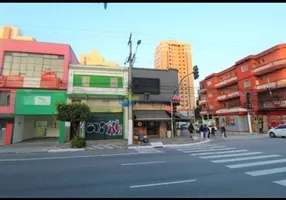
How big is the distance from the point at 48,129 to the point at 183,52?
79.8 ft

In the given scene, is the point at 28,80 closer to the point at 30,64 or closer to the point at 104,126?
the point at 30,64

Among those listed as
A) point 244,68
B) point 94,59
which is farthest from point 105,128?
point 244,68

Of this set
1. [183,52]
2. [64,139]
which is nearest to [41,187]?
[64,139]

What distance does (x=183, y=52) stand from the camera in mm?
35188

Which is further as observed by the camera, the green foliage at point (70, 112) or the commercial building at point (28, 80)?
the commercial building at point (28, 80)

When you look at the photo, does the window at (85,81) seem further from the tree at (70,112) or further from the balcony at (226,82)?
the balcony at (226,82)

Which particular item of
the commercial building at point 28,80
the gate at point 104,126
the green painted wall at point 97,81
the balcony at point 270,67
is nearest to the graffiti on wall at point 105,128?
the gate at point 104,126

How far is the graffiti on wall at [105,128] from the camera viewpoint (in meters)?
23.3

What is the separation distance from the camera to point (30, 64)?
73.4 ft

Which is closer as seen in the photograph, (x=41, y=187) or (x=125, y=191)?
(x=125, y=191)

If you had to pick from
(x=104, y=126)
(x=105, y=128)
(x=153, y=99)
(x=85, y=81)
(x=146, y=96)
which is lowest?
(x=105, y=128)

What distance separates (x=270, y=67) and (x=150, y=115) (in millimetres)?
23754

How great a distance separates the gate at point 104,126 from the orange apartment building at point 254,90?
25.4m

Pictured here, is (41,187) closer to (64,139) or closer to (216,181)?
(216,181)
